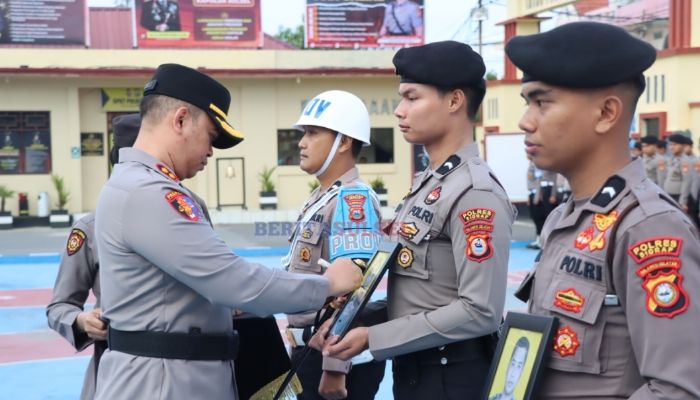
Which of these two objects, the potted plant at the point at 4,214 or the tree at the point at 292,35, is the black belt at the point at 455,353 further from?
the tree at the point at 292,35

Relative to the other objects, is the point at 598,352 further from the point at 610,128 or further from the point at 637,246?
the point at 610,128

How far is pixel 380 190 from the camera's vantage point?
73.0 ft

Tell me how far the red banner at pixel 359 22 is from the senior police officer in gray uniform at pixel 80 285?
20.7m

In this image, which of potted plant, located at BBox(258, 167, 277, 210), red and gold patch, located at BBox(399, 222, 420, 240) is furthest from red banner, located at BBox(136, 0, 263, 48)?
red and gold patch, located at BBox(399, 222, 420, 240)

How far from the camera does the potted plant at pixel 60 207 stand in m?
20.6

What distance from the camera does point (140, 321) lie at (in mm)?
2674

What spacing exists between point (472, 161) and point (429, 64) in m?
0.35

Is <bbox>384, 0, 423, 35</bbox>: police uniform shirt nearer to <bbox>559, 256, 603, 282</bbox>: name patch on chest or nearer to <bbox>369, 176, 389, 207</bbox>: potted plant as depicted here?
<bbox>369, 176, 389, 207</bbox>: potted plant

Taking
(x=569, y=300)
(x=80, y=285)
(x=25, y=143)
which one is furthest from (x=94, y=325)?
(x=25, y=143)

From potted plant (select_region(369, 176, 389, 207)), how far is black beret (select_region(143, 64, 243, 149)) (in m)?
18.8

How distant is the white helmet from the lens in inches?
150

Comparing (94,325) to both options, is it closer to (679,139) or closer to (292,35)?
(679,139)

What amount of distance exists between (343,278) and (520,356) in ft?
3.30

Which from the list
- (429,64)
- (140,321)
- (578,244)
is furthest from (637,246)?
(140,321)
